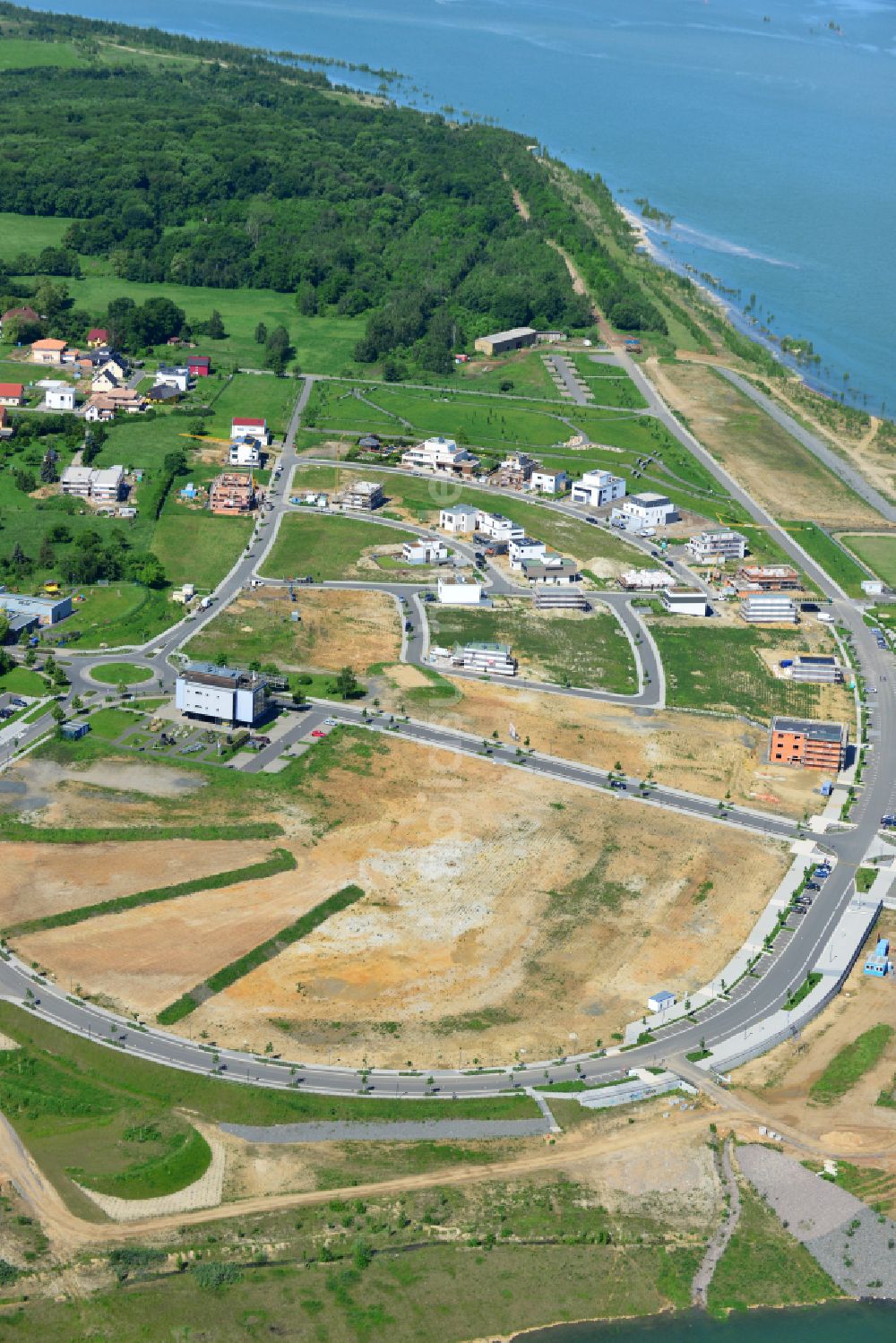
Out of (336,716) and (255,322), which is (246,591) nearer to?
(336,716)

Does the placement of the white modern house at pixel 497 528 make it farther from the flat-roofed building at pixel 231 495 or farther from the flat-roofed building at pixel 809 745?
the flat-roofed building at pixel 809 745

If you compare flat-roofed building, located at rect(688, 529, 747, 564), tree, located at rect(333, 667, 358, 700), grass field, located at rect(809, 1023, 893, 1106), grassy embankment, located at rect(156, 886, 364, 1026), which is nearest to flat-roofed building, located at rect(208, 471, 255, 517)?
tree, located at rect(333, 667, 358, 700)

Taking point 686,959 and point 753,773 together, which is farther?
point 753,773

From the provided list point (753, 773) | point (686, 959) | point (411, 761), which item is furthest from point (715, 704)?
point (686, 959)

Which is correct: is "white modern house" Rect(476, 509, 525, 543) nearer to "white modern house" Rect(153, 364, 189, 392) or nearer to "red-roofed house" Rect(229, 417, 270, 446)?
"red-roofed house" Rect(229, 417, 270, 446)

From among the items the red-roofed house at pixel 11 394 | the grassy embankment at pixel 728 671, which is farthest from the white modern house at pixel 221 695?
the red-roofed house at pixel 11 394

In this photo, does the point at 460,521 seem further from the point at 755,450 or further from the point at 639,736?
the point at 755,450
